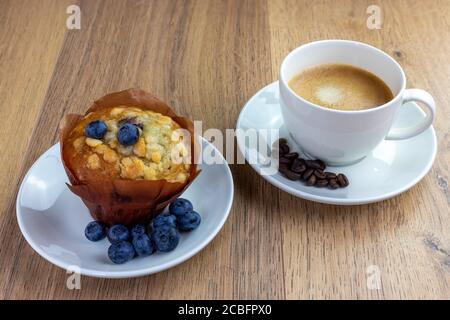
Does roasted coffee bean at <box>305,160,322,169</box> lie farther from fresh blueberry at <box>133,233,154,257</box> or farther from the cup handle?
fresh blueberry at <box>133,233,154,257</box>

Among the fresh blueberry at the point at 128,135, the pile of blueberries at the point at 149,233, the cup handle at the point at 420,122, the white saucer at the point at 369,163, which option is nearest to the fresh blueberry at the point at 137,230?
the pile of blueberries at the point at 149,233

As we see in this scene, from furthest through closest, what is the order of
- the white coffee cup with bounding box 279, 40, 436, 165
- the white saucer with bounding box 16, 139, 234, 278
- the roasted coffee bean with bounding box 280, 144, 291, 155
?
the roasted coffee bean with bounding box 280, 144, 291, 155 → the white coffee cup with bounding box 279, 40, 436, 165 → the white saucer with bounding box 16, 139, 234, 278

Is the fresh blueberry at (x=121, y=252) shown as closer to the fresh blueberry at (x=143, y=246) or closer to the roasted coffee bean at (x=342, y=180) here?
the fresh blueberry at (x=143, y=246)

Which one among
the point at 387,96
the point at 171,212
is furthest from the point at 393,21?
the point at 171,212

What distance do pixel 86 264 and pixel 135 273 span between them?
9 cm

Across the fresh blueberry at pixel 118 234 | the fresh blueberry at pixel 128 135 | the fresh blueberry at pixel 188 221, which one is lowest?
the fresh blueberry at pixel 188 221

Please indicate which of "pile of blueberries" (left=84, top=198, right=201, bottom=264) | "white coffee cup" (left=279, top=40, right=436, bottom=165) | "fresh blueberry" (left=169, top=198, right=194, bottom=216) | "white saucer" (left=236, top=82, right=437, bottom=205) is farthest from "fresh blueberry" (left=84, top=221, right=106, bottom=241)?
"white coffee cup" (left=279, top=40, right=436, bottom=165)

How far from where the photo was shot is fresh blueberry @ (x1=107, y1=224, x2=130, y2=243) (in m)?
0.87

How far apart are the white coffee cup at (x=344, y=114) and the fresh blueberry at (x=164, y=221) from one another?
0.97 feet

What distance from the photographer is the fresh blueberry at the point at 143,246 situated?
84 cm

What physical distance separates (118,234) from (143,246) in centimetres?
5

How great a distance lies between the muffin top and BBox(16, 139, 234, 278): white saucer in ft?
0.25

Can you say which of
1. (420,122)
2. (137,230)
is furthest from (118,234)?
(420,122)

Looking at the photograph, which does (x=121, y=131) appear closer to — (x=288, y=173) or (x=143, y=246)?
(x=143, y=246)
